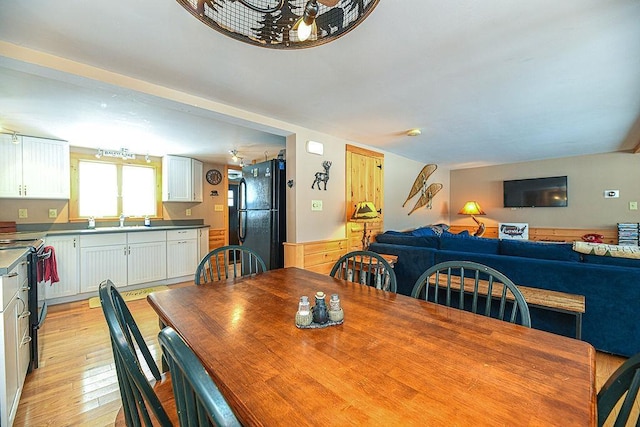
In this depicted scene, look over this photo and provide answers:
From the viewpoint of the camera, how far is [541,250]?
247cm

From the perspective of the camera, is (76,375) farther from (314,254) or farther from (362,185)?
(362,185)

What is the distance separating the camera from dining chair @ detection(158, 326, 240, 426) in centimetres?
41

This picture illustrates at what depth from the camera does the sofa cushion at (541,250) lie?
2.36 meters

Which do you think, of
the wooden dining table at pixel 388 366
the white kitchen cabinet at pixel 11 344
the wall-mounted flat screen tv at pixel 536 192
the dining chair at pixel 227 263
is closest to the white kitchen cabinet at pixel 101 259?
the white kitchen cabinet at pixel 11 344

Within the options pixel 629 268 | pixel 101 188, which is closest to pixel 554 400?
pixel 629 268

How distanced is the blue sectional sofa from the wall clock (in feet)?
14.1

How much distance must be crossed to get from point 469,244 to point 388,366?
99.1 inches

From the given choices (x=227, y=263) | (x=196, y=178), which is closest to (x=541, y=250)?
(x=227, y=263)

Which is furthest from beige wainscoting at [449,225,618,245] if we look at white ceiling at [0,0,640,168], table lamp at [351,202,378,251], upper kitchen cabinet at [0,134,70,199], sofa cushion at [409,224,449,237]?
upper kitchen cabinet at [0,134,70,199]

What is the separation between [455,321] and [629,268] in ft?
6.83

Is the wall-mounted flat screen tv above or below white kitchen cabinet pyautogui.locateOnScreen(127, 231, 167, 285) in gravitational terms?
above

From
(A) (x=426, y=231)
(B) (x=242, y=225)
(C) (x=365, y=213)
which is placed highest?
(C) (x=365, y=213)

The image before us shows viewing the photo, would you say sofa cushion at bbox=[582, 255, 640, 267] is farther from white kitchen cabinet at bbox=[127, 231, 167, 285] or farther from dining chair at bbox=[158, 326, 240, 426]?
white kitchen cabinet at bbox=[127, 231, 167, 285]

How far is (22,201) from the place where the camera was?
3.49 m
